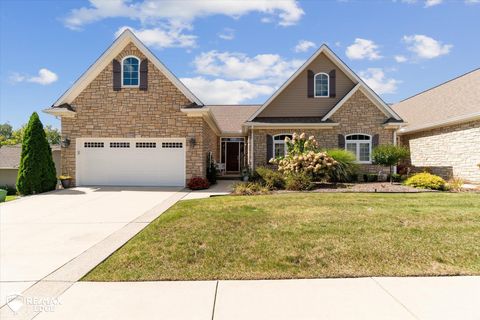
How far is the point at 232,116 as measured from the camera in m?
25.2

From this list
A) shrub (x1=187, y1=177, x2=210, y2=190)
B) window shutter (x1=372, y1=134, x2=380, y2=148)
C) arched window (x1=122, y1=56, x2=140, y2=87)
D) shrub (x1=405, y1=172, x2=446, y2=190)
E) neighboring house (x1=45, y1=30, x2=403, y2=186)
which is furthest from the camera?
window shutter (x1=372, y1=134, x2=380, y2=148)

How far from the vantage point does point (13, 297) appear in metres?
3.60

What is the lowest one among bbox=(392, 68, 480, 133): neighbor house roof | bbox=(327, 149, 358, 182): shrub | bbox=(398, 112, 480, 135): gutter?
bbox=(327, 149, 358, 182): shrub

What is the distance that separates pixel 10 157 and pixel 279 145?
1851cm

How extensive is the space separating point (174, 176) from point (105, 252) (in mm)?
9614

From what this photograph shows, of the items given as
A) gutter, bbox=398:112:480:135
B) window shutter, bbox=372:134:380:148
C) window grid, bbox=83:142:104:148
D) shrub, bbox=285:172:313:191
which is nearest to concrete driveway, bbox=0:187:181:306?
window grid, bbox=83:142:104:148

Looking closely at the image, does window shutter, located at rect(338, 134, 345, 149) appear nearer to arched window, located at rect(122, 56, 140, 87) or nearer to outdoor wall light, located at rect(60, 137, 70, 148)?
arched window, located at rect(122, 56, 140, 87)

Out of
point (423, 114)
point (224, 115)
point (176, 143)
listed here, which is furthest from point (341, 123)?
point (224, 115)

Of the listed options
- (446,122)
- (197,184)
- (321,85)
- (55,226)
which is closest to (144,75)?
(197,184)

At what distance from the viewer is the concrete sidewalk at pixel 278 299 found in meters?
3.16

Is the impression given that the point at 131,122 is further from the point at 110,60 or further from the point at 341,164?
the point at 341,164

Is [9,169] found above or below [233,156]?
below

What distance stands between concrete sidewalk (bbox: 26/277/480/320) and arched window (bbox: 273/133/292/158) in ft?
41.0

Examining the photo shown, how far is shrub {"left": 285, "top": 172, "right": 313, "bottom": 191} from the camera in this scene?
12320 millimetres
